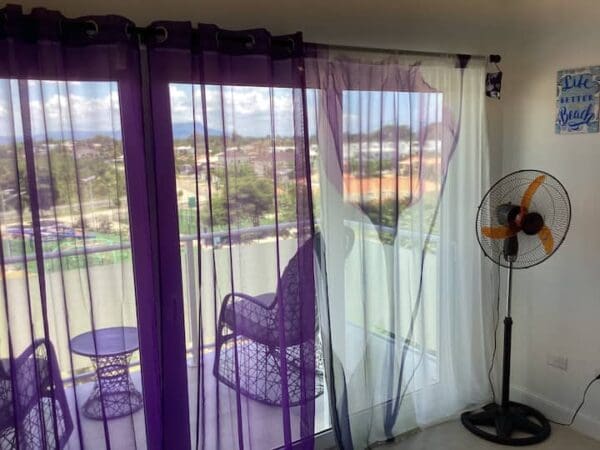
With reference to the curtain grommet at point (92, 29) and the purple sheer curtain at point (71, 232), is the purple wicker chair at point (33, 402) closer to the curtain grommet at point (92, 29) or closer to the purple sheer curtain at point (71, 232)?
the purple sheer curtain at point (71, 232)

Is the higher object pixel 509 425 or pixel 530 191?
pixel 530 191

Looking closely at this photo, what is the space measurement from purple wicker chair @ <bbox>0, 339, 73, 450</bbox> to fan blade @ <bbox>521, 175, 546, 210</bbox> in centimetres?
229

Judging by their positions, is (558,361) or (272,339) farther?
(558,361)

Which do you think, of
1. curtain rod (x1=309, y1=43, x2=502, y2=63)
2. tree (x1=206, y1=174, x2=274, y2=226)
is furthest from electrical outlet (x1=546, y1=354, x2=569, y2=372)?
tree (x1=206, y1=174, x2=274, y2=226)

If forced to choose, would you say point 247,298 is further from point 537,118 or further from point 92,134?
point 537,118

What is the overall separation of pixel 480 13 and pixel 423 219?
1.19 meters

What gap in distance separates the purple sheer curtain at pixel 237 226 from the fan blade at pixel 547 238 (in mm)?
1249

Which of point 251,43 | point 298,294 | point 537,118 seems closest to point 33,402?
point 298,294

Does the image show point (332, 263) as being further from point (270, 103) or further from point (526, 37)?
point (526, 37)

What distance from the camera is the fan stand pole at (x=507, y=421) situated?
9.84ft

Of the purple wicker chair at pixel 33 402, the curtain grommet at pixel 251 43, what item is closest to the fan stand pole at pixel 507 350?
the curtain grommet at pixel 251 43

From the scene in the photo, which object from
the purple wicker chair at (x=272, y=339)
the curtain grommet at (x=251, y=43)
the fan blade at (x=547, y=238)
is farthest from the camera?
the fan blade at (x=547, y=238)

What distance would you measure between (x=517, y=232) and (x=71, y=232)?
2113 mm

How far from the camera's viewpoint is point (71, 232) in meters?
1.99
